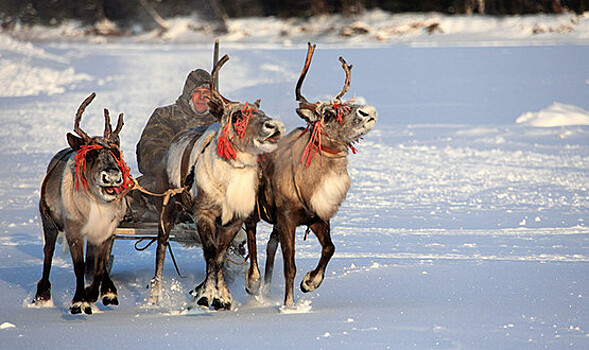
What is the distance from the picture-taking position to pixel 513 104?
21.0 metres

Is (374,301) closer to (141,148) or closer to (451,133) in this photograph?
(141,148)

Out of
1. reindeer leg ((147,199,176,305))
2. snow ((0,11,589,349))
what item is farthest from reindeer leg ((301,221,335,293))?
reindeer leg ((147,199,176,305))

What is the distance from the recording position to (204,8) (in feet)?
118

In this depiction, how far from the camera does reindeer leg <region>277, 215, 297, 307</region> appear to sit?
719 cm

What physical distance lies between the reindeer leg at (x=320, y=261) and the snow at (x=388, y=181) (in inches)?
6.3

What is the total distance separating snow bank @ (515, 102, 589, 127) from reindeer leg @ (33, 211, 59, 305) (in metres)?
13.1

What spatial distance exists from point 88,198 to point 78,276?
0.60 meters

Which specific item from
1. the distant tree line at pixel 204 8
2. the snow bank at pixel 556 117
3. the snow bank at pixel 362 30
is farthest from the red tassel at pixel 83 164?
the distant tree line at pixel 204 8

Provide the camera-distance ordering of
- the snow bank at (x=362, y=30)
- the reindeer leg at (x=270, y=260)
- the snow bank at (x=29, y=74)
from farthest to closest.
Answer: the snow bank at (x=362, y=30)
the snow bank at (x=29, y=74)
the reindeer leg at (x=270, y=260)

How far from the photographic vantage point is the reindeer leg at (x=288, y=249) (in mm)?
7191

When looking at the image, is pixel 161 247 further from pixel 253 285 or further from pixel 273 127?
pixel 273 127

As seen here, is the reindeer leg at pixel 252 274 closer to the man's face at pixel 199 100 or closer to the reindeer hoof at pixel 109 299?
the reindeer hoof at pixel 109 299

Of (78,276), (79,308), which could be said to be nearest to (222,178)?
(78,276)

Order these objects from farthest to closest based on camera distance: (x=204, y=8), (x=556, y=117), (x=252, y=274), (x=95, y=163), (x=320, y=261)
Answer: (x=204, y=8)
(x=556, y=117)
(x=252, y=274)
(x=320, y=261)
(x=95, y=163)
